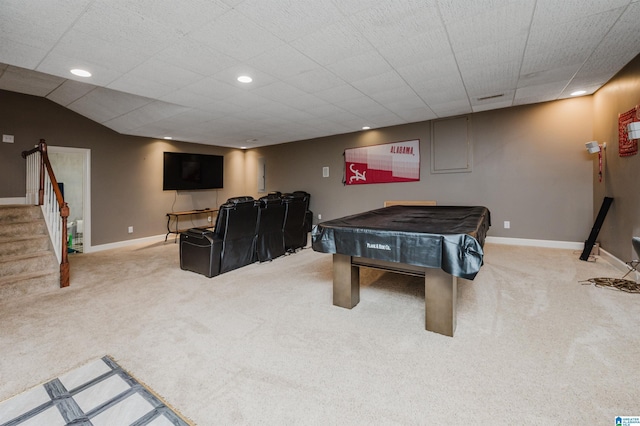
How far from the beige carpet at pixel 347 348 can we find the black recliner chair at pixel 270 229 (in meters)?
0.93

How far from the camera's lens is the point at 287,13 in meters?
2.10

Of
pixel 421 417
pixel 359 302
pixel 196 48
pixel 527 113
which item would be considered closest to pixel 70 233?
pixel 196 48

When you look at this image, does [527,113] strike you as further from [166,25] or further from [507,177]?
[166,25]

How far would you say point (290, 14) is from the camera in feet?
6.93

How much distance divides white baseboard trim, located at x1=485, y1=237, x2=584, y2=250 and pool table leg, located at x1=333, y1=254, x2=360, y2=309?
3822 millimetres

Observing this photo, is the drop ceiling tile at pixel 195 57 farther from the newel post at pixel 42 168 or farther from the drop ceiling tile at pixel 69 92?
the newel post at pixel 42 168

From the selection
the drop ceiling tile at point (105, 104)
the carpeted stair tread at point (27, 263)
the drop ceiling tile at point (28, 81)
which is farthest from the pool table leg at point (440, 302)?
the drop ceiling tile at point (28, 81)

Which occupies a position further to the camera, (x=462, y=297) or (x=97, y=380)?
(x=462, y=297)

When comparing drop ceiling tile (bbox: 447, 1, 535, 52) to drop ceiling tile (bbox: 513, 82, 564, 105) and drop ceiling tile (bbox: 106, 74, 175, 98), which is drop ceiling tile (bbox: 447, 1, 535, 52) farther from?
drop ceiling tile (bbox: 106, 74, 175, 98)

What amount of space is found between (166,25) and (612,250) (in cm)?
575

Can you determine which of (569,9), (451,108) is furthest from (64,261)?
(451,108)

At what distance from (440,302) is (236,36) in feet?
9.00

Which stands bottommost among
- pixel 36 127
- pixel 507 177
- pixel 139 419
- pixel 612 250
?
pixel 139 419

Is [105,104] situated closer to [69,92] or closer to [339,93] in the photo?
[69,92]
